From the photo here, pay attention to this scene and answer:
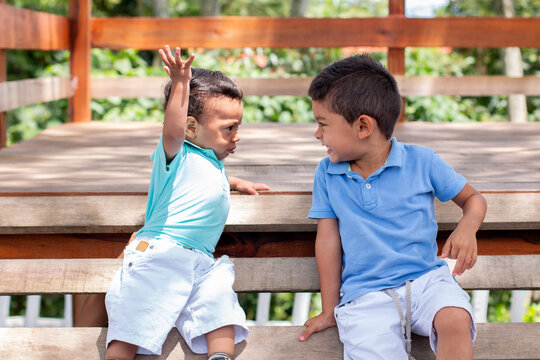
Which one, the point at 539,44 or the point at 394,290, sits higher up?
the point at 539,44

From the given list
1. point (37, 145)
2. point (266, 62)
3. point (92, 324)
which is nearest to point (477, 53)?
point (266, 62)

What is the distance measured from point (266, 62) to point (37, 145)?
3.77 metres

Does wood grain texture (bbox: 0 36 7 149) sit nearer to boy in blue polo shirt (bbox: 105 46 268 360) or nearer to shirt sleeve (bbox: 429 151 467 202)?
boy in blue polo shirt (bbox: 105 46 268 360)

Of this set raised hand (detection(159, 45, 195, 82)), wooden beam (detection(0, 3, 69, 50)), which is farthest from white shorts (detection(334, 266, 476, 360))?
wooden beam (detection(0, 3, 69, 50))

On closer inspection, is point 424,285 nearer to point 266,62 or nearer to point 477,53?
point 266,62

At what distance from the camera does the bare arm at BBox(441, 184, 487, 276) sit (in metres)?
2.06

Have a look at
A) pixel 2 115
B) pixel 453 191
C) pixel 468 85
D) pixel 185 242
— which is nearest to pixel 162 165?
pixel 185 242

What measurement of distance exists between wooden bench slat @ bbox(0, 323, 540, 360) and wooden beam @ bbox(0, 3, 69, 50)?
6.18ft

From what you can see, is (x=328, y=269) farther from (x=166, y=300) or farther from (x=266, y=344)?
(x=166, y=300)

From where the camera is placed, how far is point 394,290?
82.0 inches

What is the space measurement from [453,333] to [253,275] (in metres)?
0.68

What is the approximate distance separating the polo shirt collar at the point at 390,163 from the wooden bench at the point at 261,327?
33cm

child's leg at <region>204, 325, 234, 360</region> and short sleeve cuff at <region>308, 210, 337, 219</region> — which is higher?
short sleeve cuff at <region>308, 210, 337, 219</region>

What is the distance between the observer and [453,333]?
1914 mm
